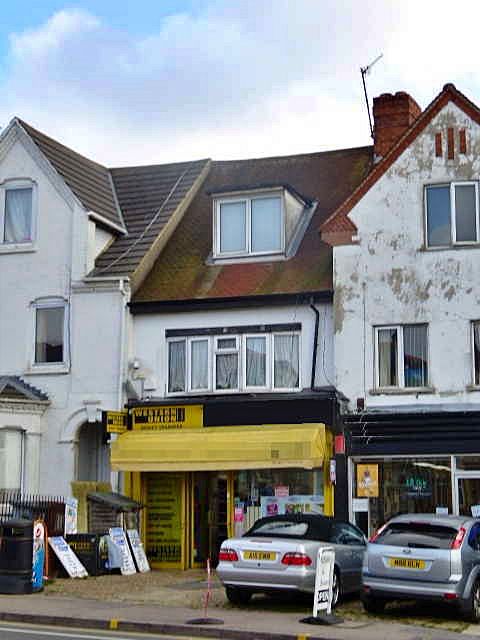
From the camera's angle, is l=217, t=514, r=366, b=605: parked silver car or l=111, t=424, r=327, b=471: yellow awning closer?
l=217, t=514, r=366, b=605: parked silver car

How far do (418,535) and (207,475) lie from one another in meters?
9.65

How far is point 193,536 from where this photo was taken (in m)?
25.0

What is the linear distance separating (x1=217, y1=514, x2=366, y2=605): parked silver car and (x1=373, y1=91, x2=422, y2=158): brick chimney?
12868mm

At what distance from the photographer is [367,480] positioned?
23625 millimetres

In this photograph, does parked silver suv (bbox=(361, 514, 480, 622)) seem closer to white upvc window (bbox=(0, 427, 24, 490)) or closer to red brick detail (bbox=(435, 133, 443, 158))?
red brick detail (bbox=(435, 133, 443, 158))

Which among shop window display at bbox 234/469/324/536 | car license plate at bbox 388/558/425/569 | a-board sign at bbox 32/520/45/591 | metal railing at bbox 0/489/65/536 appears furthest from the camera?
shop window display at bbox 234/469/324/536

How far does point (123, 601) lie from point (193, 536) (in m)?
6.68

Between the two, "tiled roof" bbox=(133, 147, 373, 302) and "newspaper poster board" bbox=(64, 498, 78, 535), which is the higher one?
"tiled roof" bbox=(133, 147, 373, 302)

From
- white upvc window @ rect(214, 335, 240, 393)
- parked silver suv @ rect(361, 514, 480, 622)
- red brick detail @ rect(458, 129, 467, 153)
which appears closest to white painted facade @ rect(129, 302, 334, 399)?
white upvc window @ rect(214, 335, 240, 393)

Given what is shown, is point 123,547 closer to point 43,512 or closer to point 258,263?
point 43,512

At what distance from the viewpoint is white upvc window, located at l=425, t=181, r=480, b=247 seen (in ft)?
78.2

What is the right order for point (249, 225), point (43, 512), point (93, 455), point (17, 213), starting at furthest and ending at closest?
point (17, 213), point (93, 455), point (249, 225), point (43, 512)

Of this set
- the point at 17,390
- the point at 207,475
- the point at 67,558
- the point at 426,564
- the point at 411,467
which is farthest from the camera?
the point at 17,390

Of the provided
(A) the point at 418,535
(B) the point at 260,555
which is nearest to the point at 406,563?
(A) the point at 418,535
